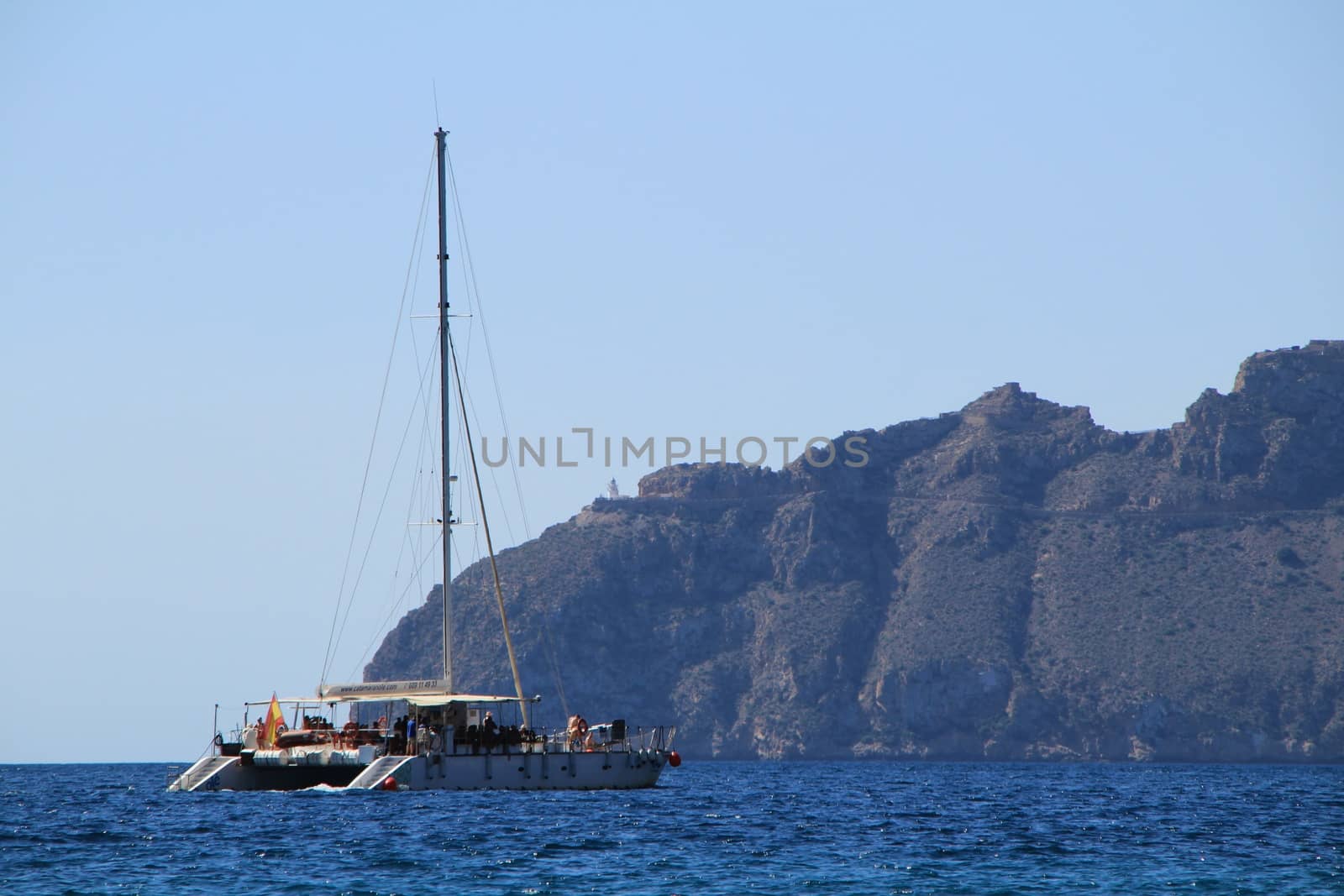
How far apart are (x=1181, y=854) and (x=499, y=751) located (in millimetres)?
25869

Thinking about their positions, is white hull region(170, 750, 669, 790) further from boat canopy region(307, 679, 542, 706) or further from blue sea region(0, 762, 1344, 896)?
boat canopy region(307, 679, 542, 706)

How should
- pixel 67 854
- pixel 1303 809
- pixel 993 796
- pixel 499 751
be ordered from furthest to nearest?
pixel 993 796 → pixel 1303 809 → pixel 499 751 → pixel 67 854

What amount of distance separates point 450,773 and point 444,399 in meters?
15.9

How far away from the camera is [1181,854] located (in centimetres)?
4662

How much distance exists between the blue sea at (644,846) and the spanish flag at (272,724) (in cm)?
201

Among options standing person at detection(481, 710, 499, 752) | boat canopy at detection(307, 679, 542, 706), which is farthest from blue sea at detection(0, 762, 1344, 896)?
boat canopy at detection(307, 679, 542, 706)

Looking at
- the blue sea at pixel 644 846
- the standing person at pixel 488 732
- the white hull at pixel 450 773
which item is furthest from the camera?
the standing person at pixel 488 732

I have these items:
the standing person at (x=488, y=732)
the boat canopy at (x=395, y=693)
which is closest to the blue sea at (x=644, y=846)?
the standing person at (x=488, y=732)

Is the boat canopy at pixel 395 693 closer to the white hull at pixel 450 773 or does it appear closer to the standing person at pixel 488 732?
the standing person at pixel 488 732

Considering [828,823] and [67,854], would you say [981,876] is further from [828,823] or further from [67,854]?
Answer: [67,854]

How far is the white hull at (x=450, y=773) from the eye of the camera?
6284 cm

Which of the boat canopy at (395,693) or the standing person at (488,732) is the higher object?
the boat canopy at (395,693)

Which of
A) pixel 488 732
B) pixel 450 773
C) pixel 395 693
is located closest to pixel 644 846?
pixel 450 773

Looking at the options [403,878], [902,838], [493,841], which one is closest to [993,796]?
[902,838]
